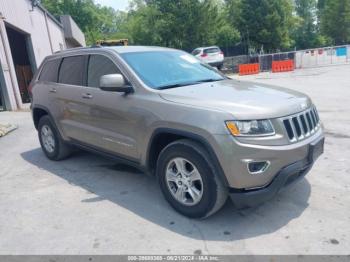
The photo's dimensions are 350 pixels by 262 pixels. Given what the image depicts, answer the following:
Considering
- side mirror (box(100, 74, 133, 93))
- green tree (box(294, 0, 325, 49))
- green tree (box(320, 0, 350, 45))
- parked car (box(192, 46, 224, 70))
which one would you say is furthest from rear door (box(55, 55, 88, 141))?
green tree (box(320, 0, 350, 45))

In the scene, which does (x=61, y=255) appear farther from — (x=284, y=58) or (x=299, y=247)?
(x=284, y=58)

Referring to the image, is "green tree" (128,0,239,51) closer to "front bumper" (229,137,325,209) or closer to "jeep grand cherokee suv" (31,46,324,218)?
"jeep grand cherokee suv" (31,46,324,218)

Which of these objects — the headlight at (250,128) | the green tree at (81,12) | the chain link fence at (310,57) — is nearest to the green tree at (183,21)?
the chain link fence at (310,57)

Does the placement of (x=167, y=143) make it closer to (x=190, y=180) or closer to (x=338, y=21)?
(x=190, y=180)

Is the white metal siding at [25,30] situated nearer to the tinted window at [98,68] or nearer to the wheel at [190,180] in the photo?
the tinted window at [98,68]

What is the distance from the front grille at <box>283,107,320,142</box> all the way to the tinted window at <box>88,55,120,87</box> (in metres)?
2.21

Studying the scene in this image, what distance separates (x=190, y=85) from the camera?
13.4ft

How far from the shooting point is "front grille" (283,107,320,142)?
330cm

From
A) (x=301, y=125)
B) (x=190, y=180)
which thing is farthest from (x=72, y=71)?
(x=301, y=125)

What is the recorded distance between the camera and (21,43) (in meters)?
20.6

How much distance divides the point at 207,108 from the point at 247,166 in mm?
674

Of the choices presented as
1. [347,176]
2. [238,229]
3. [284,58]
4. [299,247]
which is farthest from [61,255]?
[284,58]

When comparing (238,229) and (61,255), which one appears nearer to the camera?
(61,255)

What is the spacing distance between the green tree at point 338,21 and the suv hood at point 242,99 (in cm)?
5321
